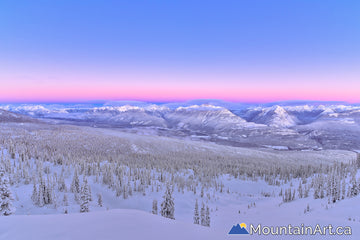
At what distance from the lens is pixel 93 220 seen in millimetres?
9109

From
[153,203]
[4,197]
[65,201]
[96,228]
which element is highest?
[96,228]

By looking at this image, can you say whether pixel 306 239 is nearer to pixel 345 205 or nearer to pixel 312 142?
pixel 345 205

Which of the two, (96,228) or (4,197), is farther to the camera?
(4,197)

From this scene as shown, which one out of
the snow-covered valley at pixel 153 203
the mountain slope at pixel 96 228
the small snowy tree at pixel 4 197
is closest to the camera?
the mountain slope at pixel 96 228

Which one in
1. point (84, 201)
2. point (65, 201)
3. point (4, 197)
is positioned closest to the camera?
point (4, 197)

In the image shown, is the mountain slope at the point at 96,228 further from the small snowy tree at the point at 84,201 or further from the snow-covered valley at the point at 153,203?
the small snowy tree at the point at 84,201

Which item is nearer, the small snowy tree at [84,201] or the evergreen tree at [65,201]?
the small snowy tree at [84,201]

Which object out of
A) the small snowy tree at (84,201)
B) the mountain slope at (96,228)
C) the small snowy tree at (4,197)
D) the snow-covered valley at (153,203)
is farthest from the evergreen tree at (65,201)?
the mountain slope at (96,228)

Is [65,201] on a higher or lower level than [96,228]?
lower

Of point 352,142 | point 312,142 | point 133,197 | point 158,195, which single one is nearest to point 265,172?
point 158,195

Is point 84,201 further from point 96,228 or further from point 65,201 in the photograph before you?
point 96,228

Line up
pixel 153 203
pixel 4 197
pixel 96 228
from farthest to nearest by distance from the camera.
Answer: pixel 153 203, pixel 4 197, pixel 96 228

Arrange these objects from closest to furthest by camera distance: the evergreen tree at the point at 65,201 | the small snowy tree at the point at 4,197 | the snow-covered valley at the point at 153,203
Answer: the snow-covered valley at the point at 153,203 < the small snowy tree at the point at 4,197 < the evergreen tree at the point at 65,201

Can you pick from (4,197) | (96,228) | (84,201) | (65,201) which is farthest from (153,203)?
(4,197)
